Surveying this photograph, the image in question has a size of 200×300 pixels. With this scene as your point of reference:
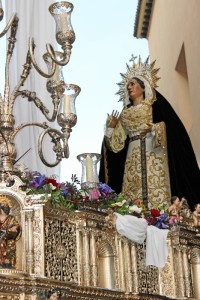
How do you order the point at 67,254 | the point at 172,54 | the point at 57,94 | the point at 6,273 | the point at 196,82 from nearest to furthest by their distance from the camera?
the point at 6,273
the point at 67,254
the point at 57,94
the point at 196,82
the point at 172,54

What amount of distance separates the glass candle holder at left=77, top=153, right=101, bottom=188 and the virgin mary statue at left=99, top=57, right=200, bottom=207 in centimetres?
142

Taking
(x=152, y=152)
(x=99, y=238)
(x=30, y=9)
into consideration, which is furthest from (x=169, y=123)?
(x=99, y=238)

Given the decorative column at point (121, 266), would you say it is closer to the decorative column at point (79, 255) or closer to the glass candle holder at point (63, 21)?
the decorative column at point (79, 255)

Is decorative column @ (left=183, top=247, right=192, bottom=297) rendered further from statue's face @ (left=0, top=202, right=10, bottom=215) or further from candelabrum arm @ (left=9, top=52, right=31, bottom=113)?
candelabrum arm @ (left=9, top=52, right=31, bottom=113)

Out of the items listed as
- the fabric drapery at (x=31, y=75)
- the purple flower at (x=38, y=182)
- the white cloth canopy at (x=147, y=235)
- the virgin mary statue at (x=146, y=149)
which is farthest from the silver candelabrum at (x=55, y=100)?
the virgin mary statue at (x=146, y=149)

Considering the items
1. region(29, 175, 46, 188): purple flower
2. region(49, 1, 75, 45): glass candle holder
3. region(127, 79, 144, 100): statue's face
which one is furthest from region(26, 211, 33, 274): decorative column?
region(127, 79, 144, 100): statue's face

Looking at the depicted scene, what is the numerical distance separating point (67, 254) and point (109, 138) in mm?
2846

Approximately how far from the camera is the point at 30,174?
7750mm

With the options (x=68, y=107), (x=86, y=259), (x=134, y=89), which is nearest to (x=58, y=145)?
(x=68, y=107)

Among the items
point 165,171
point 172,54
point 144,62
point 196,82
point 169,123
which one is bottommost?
point 165,171

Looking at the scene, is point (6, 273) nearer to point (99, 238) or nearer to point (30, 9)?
point (99, 238)

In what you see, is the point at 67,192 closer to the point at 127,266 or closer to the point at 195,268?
the point at 127,266

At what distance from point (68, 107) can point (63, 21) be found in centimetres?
77

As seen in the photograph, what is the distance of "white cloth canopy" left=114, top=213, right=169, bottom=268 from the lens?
8.14 metres
